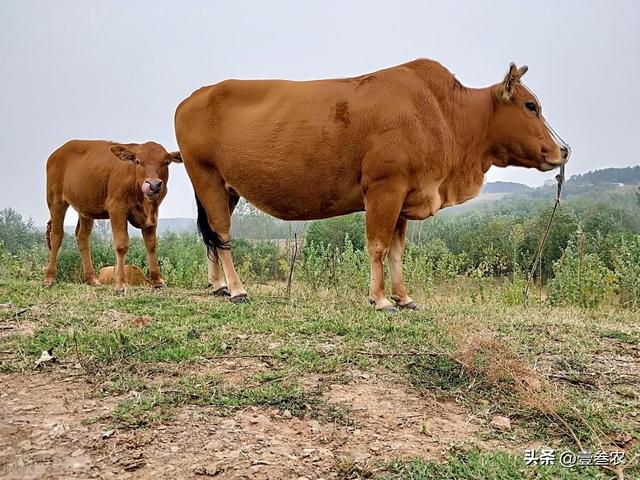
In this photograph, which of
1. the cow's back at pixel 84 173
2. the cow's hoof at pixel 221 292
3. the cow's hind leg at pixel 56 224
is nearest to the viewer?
the cow's hoof at pixel 221 292

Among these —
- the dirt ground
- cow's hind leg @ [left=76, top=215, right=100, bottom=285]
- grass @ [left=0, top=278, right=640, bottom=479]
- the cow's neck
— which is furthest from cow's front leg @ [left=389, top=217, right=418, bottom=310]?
cow's hind leg @ [left=76, top=215, right=100, bottom=285]

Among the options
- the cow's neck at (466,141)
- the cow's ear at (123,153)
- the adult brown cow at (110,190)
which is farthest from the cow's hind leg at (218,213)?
the cow's neck at (466,141)

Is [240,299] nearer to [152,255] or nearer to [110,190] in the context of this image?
[152,255]

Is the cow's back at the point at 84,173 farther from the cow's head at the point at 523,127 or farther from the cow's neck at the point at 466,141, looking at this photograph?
the cow's head at the point at 523,127

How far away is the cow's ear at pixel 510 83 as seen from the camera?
6.06m

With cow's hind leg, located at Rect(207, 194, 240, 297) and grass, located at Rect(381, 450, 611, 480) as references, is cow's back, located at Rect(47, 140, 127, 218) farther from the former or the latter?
grass, located at Rect(381, 450, 611, 480)

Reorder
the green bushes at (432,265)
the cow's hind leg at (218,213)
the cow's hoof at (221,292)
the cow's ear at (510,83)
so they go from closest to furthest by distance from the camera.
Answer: the cow's ear at (510,83) < the cow's hind leg at (218,213) < the cow's hoof at (221,292) < the green bushes at (432,265)

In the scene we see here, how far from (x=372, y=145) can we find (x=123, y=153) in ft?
12.0

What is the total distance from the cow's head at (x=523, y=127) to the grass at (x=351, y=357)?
5.47 feet

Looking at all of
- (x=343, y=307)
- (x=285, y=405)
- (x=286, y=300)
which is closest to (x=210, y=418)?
(x=285, y=405)

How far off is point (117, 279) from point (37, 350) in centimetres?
360

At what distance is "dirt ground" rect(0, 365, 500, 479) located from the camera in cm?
266

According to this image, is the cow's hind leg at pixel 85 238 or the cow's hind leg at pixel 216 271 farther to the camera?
the cow's hind leg at pixel 85 238

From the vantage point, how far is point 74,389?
360 cm
